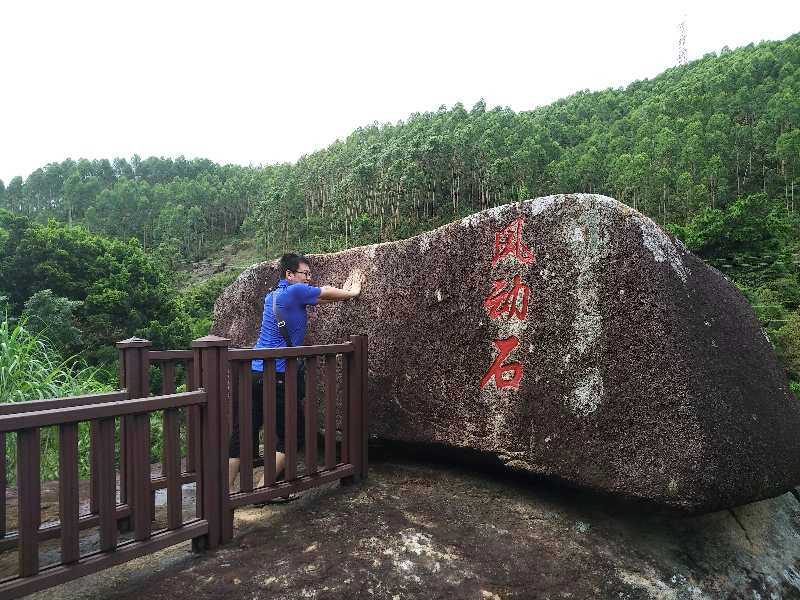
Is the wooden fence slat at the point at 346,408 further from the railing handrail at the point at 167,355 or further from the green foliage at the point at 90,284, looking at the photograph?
the green foliage at the point at 90,284

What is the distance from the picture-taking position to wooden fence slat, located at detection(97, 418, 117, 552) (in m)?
2.00

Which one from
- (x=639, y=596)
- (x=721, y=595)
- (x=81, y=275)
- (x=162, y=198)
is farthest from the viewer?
(x=162, y=198)

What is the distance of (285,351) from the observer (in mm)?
2830

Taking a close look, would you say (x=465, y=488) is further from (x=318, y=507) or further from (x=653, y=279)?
(x=653, y=279)

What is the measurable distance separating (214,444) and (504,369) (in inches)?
64.1

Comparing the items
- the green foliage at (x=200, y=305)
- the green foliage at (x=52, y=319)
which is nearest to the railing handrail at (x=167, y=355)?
the green foliage at (x=52, y=319)

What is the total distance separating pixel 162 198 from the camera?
43938 millimetres

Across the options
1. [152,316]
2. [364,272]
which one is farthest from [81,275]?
[364,272]

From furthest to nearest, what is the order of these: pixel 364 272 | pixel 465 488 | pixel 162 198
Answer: pixel 162 198 → pixel 364 272 → pixel 465 488

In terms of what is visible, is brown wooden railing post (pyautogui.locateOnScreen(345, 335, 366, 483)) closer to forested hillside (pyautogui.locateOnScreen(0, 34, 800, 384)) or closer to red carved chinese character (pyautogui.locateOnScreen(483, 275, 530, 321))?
red carved chinese character (pyautogui.locateOnScreen(483, 275, 530, 321))

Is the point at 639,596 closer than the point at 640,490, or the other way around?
the point at 639,596

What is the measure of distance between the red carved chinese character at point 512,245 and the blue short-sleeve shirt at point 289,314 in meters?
1.13

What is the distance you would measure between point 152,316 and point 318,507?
1543cm

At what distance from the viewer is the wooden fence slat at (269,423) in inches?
106
